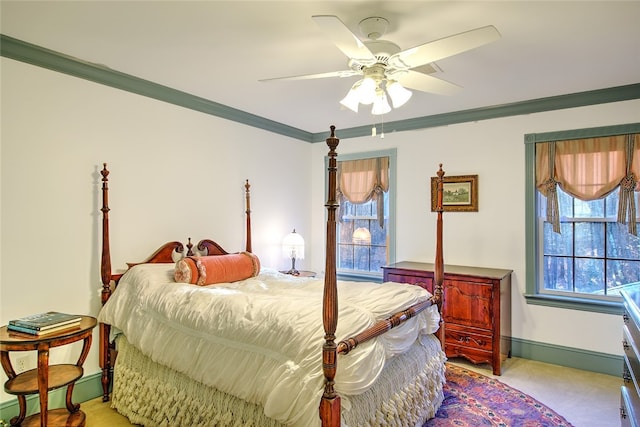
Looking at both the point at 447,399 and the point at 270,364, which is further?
the point at 447,399

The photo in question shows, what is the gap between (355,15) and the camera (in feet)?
7.01

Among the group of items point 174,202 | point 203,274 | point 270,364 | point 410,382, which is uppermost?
point 174,202

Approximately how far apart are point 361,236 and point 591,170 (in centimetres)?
251

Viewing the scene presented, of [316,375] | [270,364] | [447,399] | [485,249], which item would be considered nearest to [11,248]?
[270,364]

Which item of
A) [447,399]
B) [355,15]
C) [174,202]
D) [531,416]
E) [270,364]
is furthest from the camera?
[174,202]

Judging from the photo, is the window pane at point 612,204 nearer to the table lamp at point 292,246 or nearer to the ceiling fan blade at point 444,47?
the ceiling fan blade at point 444,47

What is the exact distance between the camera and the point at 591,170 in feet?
11.2

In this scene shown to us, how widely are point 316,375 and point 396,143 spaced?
342 cm

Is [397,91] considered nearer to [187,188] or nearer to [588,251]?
[187,188]

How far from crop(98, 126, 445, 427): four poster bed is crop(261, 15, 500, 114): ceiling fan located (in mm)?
610

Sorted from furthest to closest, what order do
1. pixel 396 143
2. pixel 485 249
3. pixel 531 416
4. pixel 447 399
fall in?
pixel 396 143 < pixel 485 249 < pixel 447 399 < pixel 531 416

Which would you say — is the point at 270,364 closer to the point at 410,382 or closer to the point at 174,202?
the point at 410,382

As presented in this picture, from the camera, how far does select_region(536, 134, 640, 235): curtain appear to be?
128 inches

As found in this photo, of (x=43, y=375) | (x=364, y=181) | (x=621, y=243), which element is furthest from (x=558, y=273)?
(x=43, y=375)
